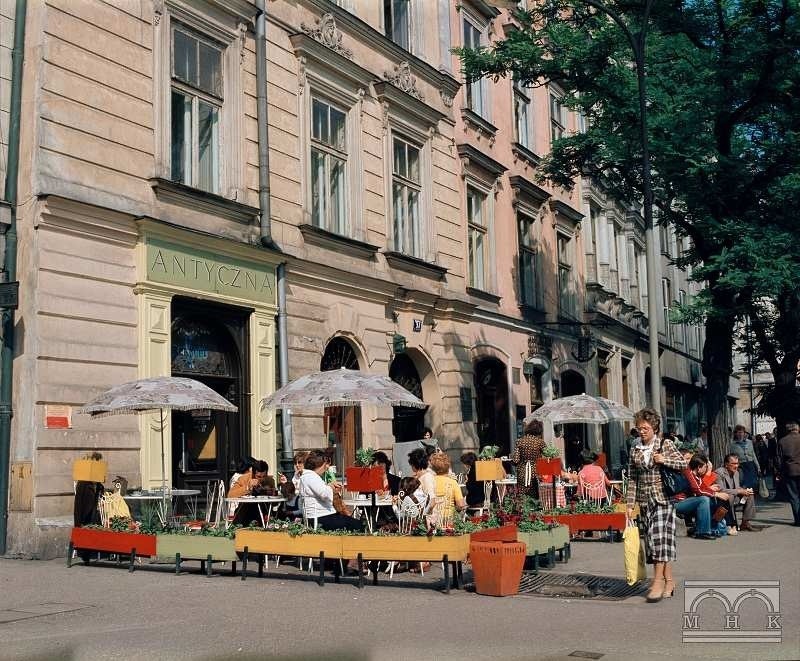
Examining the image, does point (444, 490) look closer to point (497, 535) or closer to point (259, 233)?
point (497, 535)

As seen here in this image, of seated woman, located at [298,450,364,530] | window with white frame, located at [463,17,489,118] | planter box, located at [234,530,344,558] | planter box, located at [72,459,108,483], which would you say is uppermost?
window with white frame, located at [463,17,489,118]

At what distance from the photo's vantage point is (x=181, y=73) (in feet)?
50.6

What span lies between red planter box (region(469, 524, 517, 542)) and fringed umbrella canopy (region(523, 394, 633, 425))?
25.1ft

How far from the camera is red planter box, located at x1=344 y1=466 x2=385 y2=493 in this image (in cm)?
1114

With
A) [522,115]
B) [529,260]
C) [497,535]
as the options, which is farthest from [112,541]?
[522,115]

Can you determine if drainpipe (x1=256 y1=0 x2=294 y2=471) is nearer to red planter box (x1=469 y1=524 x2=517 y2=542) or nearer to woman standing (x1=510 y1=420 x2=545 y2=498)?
woman standing (x1=510 y1=420 x2=545 y2=498)

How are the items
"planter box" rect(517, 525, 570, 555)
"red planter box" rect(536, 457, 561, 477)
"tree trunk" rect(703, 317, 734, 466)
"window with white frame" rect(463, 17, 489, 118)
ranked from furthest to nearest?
"window with white frame" rect(463, 17, 489, 118) < "tree trunk" rect(703, 317, 734, 466) < "red planter box" rect(536, 457, 561, 477) < "planter box" rect(517, 525, 570, 555)

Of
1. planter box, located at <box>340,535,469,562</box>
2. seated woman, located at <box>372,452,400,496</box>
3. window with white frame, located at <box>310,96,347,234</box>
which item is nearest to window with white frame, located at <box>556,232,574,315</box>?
window with white frame, located at <box>310,96,347,234</box>

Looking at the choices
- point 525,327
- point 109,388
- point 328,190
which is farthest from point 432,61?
point 109,388

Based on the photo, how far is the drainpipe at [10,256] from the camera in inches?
500

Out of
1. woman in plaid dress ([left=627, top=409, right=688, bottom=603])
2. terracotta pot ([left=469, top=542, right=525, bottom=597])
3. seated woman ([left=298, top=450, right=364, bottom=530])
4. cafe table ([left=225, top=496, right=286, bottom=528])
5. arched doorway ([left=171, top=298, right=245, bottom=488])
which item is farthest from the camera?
arched doorway ([left=171, top=298, right=245, bottom=488])

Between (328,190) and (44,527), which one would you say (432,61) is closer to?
(328,190)

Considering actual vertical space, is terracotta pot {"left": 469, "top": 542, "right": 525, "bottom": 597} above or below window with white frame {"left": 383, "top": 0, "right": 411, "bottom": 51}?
below

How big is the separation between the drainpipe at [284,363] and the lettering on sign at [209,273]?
179 millimetres
